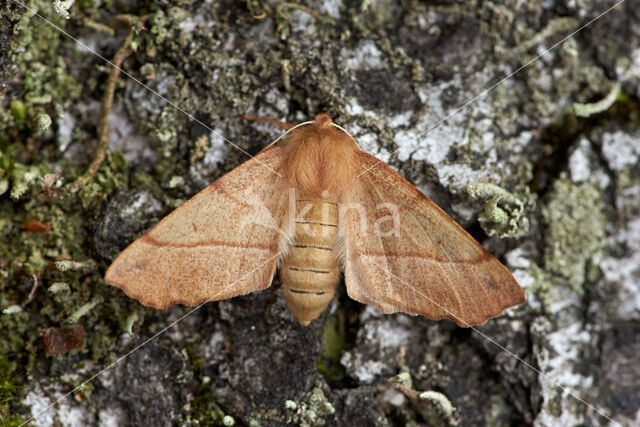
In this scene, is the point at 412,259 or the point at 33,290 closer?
the point at 33,290

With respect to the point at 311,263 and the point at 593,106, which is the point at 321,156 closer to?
the point at 311,263

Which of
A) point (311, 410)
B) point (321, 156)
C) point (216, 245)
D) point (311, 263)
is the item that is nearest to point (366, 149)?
point (321, 156)

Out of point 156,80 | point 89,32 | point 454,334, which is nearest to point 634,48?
point 454,334

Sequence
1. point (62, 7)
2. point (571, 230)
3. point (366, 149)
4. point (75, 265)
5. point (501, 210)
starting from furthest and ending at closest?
point (571, 230), point (366, 149), point (501, 210), point (75, 265), point (62, 7)

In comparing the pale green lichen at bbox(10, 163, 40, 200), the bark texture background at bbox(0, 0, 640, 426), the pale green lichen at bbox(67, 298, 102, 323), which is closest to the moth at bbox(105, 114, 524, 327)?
the bark texture background at bbox(0, 0, 640, 426)

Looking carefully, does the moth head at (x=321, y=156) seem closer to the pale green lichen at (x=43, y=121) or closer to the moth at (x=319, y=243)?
the moth at (x=319, y=243)

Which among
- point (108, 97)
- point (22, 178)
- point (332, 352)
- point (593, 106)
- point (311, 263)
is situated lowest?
point (332, 352)

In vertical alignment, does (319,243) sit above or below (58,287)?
above
